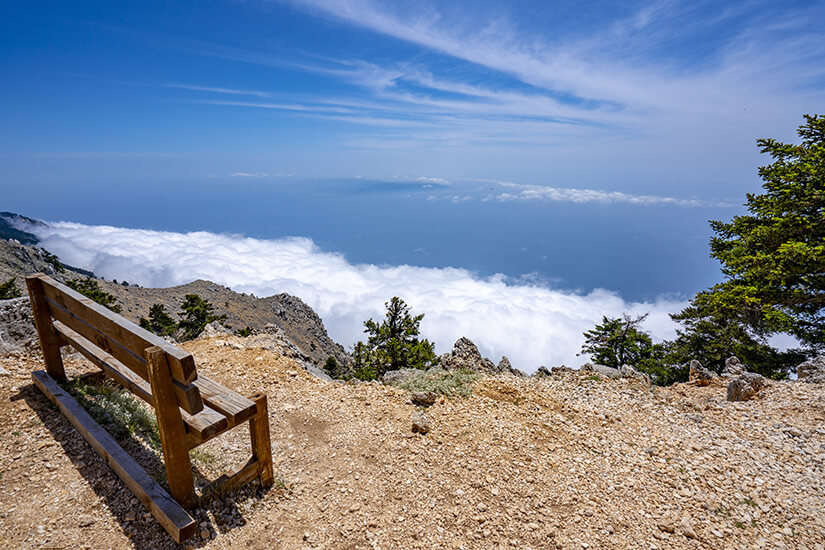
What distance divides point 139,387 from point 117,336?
3.43 ft

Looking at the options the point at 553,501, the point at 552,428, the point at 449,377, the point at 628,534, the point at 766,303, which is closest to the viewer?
the point at 628,534

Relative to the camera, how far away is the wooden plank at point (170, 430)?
3639 mm

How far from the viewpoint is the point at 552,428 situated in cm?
698

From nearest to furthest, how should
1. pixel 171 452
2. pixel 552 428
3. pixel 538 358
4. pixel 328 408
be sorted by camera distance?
pixel 171 452 < pixel 552 428 < pixel 328 408 < pixel 538 358

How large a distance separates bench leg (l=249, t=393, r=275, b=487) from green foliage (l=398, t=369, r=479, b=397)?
3.96 m

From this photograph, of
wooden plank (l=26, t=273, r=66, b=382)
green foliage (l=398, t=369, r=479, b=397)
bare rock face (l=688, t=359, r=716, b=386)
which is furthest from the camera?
bare rock face (l=688, t=359, r=716, b=386)

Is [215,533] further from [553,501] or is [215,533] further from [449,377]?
[449,377]

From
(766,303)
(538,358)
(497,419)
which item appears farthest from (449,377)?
(538,358)

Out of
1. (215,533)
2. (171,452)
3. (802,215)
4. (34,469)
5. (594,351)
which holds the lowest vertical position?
(594,351)

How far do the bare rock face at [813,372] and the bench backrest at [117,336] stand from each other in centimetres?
1304

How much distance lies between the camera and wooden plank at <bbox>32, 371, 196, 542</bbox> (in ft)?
12.5

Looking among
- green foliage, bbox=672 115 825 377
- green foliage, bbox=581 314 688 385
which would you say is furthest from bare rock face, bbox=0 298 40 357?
green foliage, bbox=581 314 688 385

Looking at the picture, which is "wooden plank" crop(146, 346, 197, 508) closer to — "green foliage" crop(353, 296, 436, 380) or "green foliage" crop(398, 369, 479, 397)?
"green foliage" crop(398, 369, 479, 397)

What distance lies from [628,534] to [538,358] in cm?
16086
